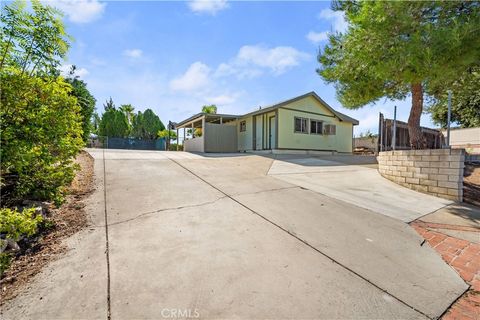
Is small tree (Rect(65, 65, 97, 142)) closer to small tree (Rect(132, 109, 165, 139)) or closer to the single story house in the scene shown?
the single story house

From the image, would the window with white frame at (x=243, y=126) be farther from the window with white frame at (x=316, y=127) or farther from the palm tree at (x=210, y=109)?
the palm tree at (x=210, y=109)

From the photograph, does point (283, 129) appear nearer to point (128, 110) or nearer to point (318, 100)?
point (318, 100)

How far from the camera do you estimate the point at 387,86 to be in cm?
822

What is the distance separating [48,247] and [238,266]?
2.19 m

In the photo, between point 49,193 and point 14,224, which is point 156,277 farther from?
point 49,193

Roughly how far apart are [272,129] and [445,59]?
957cm

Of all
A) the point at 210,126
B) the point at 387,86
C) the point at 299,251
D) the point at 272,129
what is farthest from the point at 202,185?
the point at 210,126

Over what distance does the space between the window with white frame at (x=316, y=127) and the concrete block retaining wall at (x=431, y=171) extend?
8.49m

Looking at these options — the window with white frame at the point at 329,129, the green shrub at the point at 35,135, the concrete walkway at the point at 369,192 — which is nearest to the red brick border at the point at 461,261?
the concrete walkway at the point at 369,192

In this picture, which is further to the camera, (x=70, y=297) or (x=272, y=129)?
(x=272, y=129)

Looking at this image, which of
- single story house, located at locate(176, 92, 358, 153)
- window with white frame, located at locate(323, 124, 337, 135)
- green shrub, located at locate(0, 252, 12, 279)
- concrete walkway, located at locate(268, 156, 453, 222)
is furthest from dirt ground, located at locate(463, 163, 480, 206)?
green shrub, located at locate(0, 252, 12, 279)

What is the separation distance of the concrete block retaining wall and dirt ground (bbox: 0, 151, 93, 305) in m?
7.78

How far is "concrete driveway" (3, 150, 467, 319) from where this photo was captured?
6.25 feet

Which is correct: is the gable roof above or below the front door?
above
